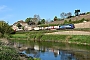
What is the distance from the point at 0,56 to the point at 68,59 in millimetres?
18365

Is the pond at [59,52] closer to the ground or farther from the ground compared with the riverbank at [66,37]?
closer to the ground

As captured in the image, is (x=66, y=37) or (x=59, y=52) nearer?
(x=59, y=52)

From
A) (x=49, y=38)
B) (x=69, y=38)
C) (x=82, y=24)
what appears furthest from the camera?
(x=82, y=24)

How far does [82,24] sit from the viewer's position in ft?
302

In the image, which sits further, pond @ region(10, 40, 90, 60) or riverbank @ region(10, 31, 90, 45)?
riverbank @ region(10, 31, 90, 45)

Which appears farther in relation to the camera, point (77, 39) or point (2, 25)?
point (2, 25)

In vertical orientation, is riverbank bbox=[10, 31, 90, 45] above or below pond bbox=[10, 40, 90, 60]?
above

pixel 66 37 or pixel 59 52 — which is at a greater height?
pixel 66 37

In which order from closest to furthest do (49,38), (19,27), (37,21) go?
1. (49,38)
2. (19,27)
3. (37,21)

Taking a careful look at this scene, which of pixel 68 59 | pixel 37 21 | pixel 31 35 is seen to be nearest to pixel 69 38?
pixel 31 35

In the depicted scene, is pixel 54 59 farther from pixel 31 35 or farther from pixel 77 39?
pixel 31 35

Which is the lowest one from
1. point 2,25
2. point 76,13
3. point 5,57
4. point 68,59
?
point 68,59

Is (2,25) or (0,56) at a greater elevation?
(2,25)

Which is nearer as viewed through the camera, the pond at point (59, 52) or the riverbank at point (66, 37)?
the pond at point (59, 52)
